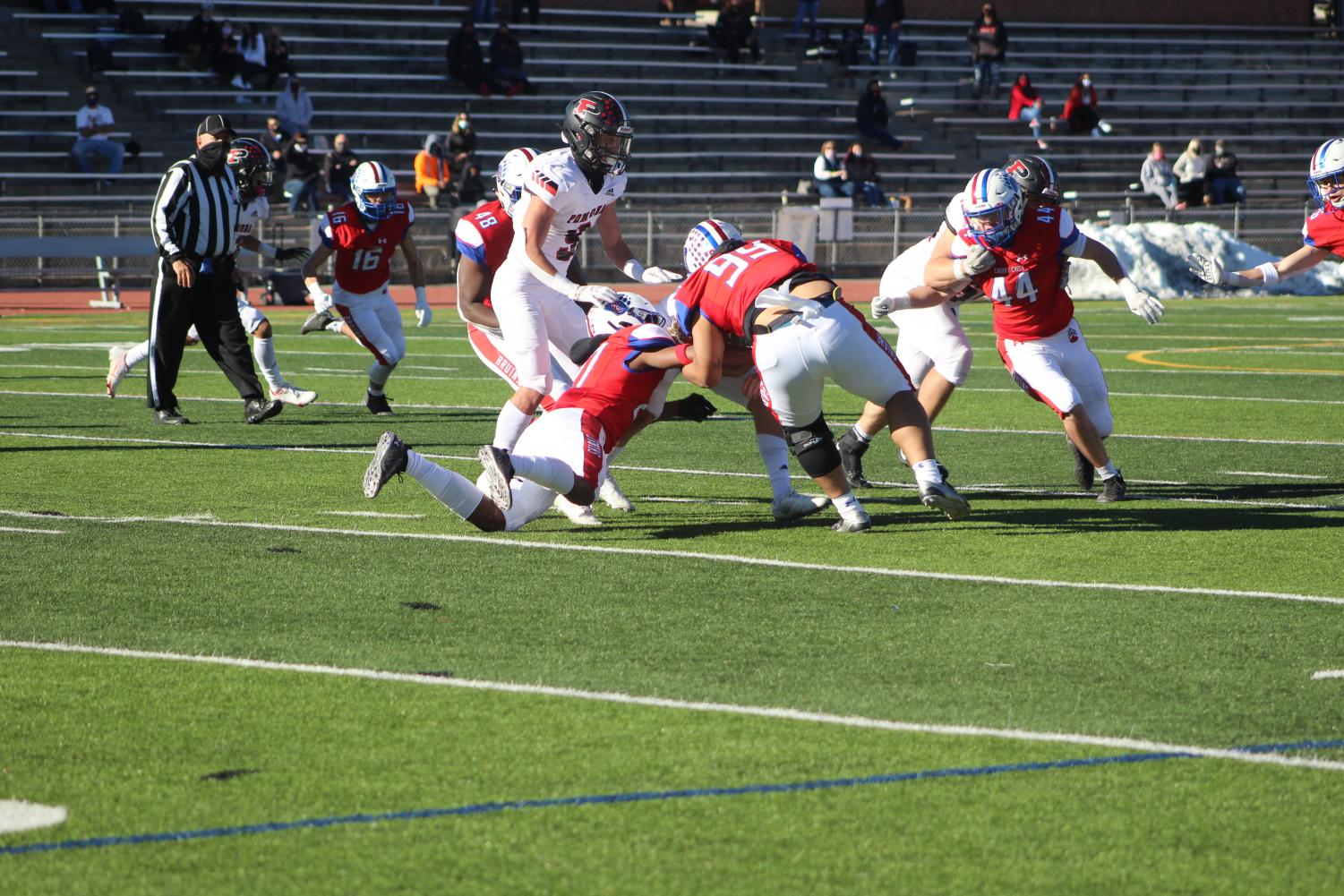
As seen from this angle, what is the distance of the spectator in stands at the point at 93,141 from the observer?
28.0m

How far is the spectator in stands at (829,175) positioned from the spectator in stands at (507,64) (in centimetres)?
594

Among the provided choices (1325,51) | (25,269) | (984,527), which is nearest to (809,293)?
(984,527)

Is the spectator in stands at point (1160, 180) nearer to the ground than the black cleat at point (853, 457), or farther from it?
nearer to the ground

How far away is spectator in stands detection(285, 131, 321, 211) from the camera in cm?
2689

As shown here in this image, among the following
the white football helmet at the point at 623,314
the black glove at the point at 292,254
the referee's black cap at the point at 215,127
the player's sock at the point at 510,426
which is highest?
the referee's black cap at the point at 215,127

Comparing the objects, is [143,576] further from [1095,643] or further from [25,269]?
[25,269]

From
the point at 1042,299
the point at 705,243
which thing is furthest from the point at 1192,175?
the point at 705,243

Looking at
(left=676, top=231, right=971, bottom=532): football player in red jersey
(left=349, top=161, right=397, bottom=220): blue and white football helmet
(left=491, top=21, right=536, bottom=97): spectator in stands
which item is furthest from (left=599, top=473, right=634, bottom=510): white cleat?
(left=491, top=21, right=536, bottom=97): spectator in stands

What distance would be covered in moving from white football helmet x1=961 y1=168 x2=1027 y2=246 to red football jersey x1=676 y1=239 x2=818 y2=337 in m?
1.28

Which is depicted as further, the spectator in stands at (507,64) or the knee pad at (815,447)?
the spectator in stands at (507,64)

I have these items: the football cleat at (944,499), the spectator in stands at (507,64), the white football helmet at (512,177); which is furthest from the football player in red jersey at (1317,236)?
the spectator in stands at (507,64)

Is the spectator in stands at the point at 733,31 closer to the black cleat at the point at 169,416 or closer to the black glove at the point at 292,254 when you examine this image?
the black glove at the point at 292,254

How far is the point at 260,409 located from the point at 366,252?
1810mm

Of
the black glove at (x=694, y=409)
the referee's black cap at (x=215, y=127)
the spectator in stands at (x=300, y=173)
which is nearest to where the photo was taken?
the black glove at (x=694, y=409)
